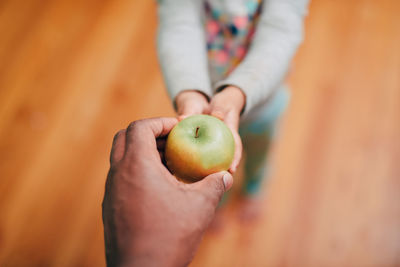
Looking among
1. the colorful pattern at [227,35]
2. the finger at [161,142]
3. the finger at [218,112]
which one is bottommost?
the finger at [161,142]

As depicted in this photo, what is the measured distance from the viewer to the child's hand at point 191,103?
2.24ft

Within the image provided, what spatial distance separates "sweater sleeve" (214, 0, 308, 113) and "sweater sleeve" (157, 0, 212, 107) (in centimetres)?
6

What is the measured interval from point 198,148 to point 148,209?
165 millimetres

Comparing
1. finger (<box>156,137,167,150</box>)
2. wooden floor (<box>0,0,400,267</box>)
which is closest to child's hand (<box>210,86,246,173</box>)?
finger (<box>156,137,167,150</box>)

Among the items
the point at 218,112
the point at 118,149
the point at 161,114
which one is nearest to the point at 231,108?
the point at 218,112

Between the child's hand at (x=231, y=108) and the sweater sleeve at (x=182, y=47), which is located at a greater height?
the sweater sleeve at (x=182, y=47)

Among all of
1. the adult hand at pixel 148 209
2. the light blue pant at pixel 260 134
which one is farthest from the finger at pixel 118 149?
the light blue pant at pixel 260 134

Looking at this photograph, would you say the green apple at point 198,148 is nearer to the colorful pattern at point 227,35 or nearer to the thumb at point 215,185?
the thumb at point 215,185

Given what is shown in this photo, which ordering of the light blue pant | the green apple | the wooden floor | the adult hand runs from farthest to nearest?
1. the wooden floor
2. the light blue pant
3. the green apple
4. the adult hand

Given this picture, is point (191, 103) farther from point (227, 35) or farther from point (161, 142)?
point (227, 35)

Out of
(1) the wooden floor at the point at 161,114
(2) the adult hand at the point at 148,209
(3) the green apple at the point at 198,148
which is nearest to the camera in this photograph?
(2) the adult hand at the point at 148,209

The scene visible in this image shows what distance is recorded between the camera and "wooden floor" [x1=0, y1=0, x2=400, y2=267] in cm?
124

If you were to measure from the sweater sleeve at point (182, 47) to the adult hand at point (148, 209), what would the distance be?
0.23m

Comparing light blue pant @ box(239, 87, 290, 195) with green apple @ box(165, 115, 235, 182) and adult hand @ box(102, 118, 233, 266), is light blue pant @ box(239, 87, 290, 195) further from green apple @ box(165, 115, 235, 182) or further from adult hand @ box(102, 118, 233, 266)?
adult hand @ box(102, 118, 233, 266)
